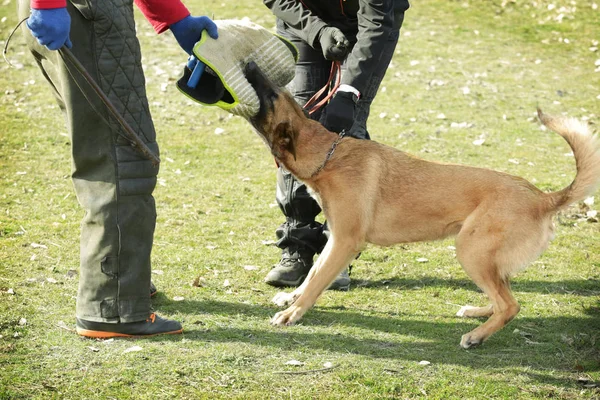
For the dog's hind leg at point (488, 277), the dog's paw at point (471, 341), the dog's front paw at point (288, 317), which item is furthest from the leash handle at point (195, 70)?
the dog's paw at point (471, 341)

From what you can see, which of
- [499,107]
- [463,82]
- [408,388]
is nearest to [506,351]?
[408,388]

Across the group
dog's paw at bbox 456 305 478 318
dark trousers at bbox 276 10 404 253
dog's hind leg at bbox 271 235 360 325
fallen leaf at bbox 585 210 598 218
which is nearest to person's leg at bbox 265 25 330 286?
dark trousers at bbox 276 10 404 253

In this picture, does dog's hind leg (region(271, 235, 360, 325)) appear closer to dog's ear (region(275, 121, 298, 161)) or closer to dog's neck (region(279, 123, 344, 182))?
dog's neck (region(279, 123, 344, 182))

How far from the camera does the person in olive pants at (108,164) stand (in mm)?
3658

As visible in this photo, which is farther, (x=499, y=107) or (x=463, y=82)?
(x=463, y=82)

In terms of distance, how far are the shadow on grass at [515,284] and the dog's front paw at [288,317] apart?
86 centimetres

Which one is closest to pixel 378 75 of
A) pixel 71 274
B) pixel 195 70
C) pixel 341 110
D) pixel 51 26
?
pixel 341 110

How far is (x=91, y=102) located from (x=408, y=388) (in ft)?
7.11

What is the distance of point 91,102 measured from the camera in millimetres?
3723

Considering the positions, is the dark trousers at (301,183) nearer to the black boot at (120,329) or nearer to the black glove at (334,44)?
the black glove at (334,44)

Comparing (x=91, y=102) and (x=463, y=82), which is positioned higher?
(x=91, y=102)

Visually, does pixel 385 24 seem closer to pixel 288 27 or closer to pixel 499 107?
pixel 288 27

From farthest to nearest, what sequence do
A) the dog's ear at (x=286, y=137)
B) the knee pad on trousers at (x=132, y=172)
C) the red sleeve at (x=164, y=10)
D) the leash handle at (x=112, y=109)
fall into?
the dog's ear at (x=286, y=137), the red sleeve at (x=164, y=10), the knee pad on trousers at (x=132, y=172), the leash handle at (x=112, y=109)

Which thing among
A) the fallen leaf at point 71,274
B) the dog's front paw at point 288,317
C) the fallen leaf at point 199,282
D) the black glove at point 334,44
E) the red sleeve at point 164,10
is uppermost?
the red sleeve at point 164,10
